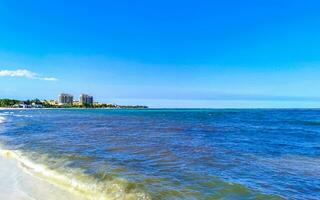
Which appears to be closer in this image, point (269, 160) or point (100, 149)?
point (269, 160)

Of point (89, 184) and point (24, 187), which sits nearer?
point (24, 187)

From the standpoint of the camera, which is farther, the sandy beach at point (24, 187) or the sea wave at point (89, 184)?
the sea wave at point (89, 184)

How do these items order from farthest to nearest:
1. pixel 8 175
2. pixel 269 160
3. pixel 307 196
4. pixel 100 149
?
pixel 100 149
pixel 269 160
pixel 8 175
pixel 307 196

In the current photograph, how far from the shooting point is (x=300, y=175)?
1230 centimetres

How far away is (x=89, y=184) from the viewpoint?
33.4 feet

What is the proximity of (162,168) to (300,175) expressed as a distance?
521cm

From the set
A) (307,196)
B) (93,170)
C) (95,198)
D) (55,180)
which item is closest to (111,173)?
(93,170)

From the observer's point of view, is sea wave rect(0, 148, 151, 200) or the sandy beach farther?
sea wave rect(0, 148, 151, 200)

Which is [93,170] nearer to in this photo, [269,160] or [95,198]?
[95,198]

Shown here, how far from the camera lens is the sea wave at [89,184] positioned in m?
9.10

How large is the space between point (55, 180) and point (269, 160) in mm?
9938

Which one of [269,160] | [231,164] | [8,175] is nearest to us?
[8,175]

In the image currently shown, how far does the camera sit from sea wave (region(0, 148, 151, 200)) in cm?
910

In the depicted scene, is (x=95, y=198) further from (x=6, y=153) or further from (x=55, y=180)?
(x=6, y=153)
